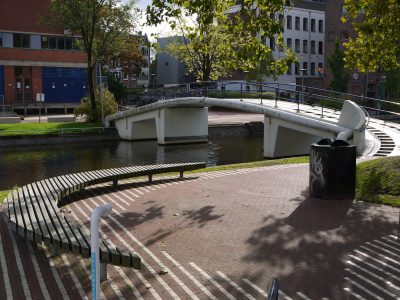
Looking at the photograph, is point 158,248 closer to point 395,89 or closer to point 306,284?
point 306,284

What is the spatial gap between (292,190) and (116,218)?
463 cm

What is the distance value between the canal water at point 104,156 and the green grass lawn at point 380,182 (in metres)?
13.5

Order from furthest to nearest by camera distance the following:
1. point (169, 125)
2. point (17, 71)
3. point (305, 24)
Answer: point (305, 24), point (17, 71), point (169, 125)

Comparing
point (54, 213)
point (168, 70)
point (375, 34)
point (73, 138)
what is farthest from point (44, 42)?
point (54, 213)

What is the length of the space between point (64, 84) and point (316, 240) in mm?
47050

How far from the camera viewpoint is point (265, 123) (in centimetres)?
2739

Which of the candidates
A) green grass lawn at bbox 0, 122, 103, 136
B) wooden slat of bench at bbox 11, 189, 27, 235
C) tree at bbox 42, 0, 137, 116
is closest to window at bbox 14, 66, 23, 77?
tree at bbox 42, 0, 137, 116

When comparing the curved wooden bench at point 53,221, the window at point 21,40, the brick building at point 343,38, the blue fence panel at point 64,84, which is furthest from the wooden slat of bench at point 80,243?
the brick building at point 343,38

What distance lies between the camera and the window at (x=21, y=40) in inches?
1938

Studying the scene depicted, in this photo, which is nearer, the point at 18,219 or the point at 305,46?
the point at 18,219

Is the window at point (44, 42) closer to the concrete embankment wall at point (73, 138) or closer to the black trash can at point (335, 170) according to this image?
the concrete embankment wall at point (73, 138)

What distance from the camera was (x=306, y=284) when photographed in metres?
6.47

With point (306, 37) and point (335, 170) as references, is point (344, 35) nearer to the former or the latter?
point (306, 37)

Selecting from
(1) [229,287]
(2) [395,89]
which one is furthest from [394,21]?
(2) [395,89]
